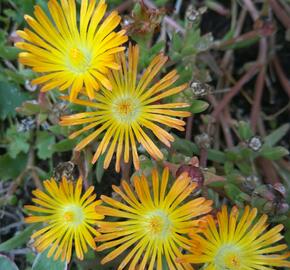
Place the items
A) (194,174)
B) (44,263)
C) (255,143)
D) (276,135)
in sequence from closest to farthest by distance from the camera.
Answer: (194,174), (44,263), (255,143), (276,135)

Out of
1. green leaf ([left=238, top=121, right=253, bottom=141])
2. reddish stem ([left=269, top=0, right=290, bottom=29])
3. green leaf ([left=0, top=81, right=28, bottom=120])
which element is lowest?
green leaf ([left=238, top=121, right=253, bottom=141])

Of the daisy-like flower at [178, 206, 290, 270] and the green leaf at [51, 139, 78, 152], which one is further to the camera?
the green leaf at [51, 139, 78, 152]

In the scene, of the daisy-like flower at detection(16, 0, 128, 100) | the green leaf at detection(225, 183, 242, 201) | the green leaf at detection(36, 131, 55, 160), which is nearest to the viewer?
the daisy-like flower at detection(16, 0, 128, 100)

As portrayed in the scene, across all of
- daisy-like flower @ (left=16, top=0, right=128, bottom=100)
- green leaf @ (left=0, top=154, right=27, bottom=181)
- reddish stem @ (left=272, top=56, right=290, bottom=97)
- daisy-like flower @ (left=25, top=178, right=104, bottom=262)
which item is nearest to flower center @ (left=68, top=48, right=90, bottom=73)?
daisy-like flower @ (left=16, top=0, right=128, bottom=100)

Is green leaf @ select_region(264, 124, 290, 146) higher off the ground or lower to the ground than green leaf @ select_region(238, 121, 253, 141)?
higher

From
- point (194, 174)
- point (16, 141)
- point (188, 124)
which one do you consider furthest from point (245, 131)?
point (16, 141)

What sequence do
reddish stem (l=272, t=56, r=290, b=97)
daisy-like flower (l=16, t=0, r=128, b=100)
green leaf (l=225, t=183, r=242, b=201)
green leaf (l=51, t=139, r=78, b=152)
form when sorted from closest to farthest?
1. daisy-like flower (l=16, t=0, r=128, b=100)
2. green leaf (l=225, t=183, r=242, b=201)
3. green leaf (l=51, t=139, r=78, b=152)
4. reddish stem (l=272, t=56, r=290, b=97)

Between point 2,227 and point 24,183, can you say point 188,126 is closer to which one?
point 24,183

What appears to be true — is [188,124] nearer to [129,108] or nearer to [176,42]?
[176,42]

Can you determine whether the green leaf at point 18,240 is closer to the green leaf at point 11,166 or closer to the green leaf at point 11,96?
the green leaf at point 11,166

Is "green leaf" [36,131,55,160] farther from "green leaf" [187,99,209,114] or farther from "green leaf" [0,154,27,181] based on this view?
"green leaf" [187,99,209,114]
